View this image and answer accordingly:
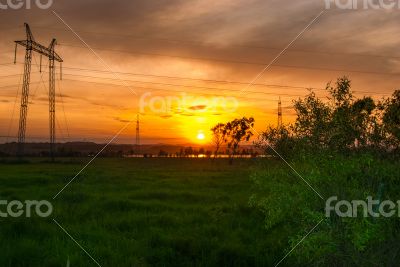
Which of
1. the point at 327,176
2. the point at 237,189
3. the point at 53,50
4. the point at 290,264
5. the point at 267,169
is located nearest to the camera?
the point at 327,176

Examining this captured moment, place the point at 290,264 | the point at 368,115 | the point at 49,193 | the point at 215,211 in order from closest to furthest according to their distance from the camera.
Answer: the point at 368,115
the point at 290,264
the point at 215,211
the point at 49,193

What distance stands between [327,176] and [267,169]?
9.14 ft

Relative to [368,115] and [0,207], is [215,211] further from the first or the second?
[368,115]

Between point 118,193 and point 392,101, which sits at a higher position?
point 392,101

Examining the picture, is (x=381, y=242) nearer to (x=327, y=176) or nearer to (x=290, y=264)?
(x=327, y=176)

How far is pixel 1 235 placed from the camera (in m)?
18.8

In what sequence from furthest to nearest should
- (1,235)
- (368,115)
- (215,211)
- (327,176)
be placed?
(215,211), (1,235), (368,115), (327,176)

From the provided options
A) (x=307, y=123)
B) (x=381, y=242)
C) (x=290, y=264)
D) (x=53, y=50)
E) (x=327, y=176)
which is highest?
(x=53, y=50)

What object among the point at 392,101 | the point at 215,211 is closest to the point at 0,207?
the point at 215,211

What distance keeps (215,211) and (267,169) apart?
41.2 ft

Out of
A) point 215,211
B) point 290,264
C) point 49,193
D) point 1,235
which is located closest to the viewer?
point 290,264

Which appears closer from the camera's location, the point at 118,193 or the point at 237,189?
the point at 118,193

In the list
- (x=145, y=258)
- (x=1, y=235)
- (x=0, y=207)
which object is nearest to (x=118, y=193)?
(x=0, y=207)

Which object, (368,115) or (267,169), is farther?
(267,169)
